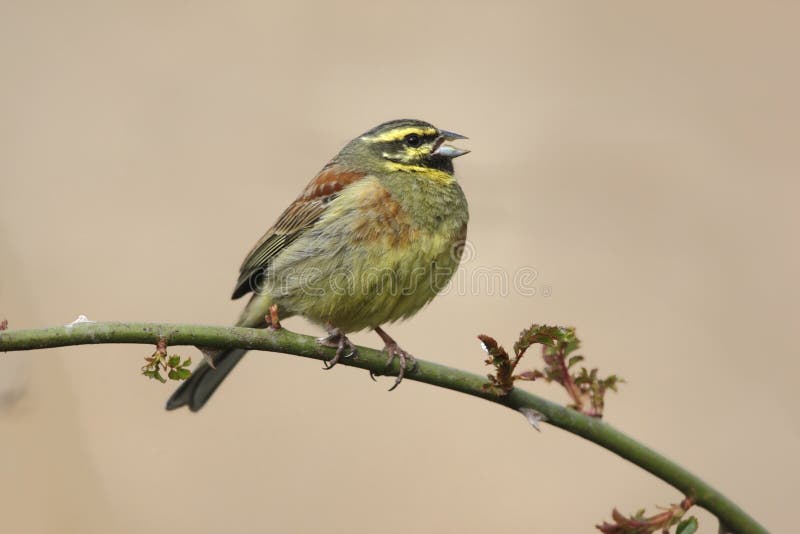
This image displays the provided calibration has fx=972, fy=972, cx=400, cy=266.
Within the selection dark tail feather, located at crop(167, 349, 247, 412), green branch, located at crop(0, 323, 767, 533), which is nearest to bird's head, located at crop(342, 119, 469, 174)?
dark tail feather, located at crop(167, 349, 247, 412)

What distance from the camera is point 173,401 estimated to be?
4062 millimetres

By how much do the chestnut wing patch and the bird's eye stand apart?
26 cm

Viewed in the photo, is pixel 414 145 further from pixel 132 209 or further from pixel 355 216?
pixel 132 209

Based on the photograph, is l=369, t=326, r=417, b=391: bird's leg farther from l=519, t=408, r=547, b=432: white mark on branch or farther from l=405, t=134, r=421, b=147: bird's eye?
l=405, t=134, r=421, b=147: bird's eye

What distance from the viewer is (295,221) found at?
4195 millimetres

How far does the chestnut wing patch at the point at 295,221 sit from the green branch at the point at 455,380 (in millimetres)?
1609

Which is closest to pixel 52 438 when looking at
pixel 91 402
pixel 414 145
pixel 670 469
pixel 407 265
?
pixel 91 402

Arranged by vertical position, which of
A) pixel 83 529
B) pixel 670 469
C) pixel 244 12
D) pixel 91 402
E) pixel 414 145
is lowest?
pixel 83 529

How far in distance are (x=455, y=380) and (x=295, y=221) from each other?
6.40 feet

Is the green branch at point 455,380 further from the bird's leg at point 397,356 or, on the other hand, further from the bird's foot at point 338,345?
the bird's foot at point 338,345

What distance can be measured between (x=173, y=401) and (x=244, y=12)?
10.6ft

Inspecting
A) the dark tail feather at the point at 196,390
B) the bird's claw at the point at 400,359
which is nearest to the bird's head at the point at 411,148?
the bird's claw at the point at 400,359

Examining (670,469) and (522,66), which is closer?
(670,469)

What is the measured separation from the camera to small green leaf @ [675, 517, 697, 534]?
201 cm
